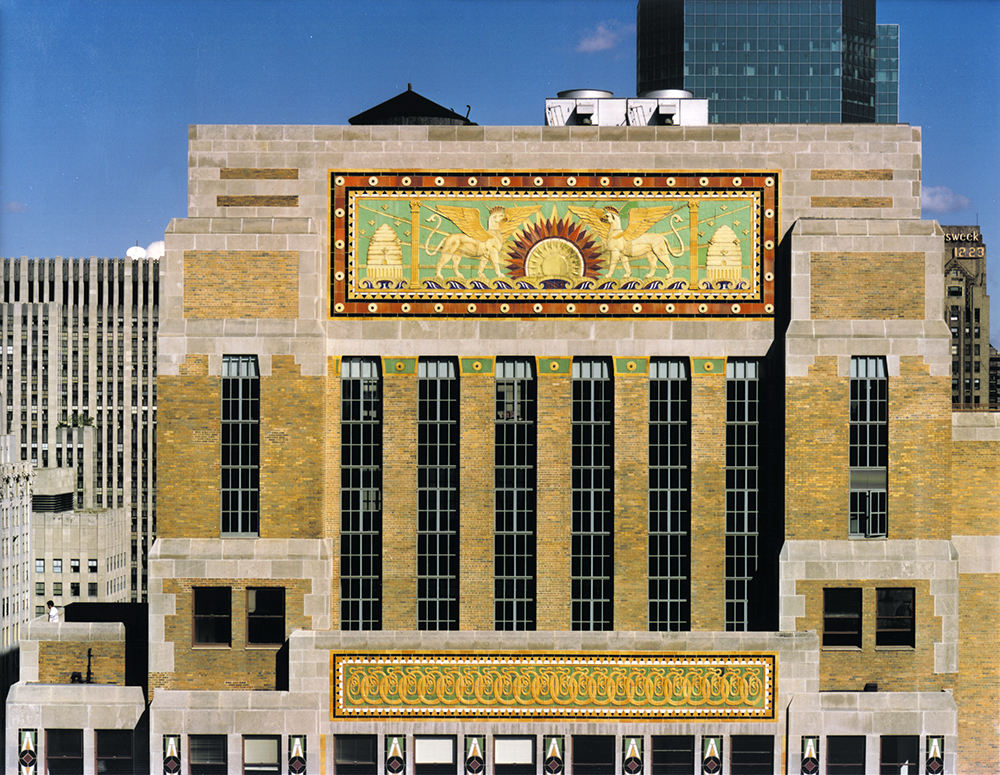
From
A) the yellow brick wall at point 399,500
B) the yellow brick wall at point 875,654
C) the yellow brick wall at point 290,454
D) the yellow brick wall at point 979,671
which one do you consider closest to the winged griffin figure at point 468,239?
the yellow brick wall at point 399,500

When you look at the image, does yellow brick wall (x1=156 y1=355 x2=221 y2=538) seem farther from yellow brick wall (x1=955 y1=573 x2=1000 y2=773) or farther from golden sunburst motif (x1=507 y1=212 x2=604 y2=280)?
yellow brick wall (x1=955 y1=573 x2=1000 y2=773)

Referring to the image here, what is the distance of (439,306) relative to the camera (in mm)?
39844

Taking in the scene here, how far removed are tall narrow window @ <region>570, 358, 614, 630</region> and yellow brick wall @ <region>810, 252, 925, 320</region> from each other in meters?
8.00

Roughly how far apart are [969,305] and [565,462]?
172998 mm

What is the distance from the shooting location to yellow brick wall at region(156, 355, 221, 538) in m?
38.9

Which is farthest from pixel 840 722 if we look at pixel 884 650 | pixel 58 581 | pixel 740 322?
pixel 58 581

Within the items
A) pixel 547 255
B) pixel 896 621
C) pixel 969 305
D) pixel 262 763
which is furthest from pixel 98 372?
pixel 896 621

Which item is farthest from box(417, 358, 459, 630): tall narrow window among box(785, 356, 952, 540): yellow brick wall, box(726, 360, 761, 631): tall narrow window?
box(785, 356, 952, 540): yellow brick wall

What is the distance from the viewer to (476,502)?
40.0 meters

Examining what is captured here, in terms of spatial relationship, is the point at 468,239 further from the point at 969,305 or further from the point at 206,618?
the point at 969,305

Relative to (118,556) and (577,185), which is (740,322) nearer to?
(577,185)

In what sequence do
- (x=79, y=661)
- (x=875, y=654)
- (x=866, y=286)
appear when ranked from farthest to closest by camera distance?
(x=79, y=661)
(x=875, y=654)
(x=866, y=286)

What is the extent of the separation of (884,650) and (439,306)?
19.9 m

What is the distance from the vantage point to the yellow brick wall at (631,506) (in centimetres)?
3978
